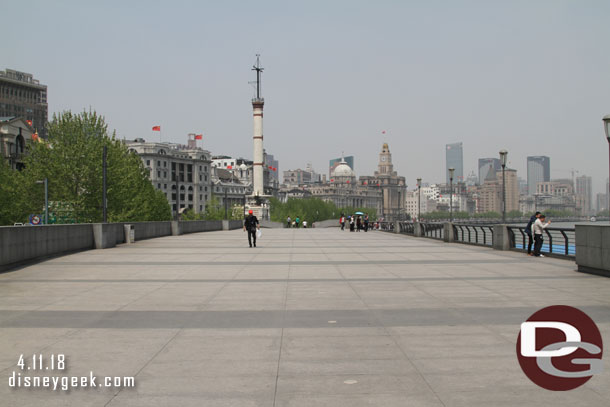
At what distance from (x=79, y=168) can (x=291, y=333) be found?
51.3m

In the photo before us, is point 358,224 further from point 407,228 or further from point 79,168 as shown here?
point 79,168

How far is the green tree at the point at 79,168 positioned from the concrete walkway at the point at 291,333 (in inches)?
1616

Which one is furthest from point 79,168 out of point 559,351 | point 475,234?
point 559,351

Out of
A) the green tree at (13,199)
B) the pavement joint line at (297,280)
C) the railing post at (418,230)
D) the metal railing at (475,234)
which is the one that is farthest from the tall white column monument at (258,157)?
the pavement joint line at (297,280)

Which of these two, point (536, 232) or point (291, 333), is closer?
point (291, 333)

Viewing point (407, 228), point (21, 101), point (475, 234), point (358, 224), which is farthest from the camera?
point (21, 101)

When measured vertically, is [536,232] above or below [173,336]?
above

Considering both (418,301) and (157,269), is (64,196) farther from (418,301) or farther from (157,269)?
(418,301)

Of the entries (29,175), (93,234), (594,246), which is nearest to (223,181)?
(29,175)

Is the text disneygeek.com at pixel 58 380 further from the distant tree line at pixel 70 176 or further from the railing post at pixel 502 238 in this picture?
the distant tree line at pixel 70 176

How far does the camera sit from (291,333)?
8.00 metres

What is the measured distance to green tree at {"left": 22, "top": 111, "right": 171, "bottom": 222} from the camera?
5450 cm

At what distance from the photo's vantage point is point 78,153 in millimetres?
54750

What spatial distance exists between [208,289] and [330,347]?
19.4ft
